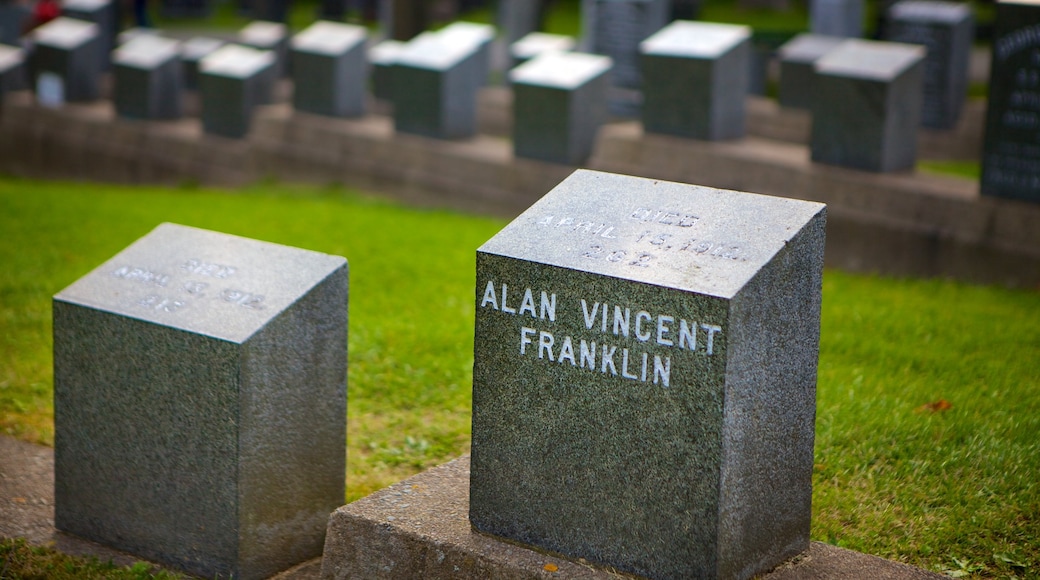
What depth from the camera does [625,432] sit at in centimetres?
351

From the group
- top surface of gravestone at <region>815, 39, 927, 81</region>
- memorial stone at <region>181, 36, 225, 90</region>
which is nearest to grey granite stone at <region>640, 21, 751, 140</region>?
top surface of gravestone at <region>815, 39, 927, 81</region>

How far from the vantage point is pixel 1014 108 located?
8367 millimetres

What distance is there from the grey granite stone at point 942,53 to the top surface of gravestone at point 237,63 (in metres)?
6.91

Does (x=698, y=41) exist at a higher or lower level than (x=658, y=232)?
lower

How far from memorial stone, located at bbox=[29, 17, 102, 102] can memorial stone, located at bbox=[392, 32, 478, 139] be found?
5286 millimetres

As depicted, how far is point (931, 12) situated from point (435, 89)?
221 inches

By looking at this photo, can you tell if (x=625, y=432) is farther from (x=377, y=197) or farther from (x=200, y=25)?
(x=200, y=25)

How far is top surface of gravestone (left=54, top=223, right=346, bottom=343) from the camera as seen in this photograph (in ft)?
13.6

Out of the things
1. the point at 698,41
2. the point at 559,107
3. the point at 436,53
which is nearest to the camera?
the point at 698,41

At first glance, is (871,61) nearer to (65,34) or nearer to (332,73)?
(332,73)

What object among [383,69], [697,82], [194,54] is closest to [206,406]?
[697,82]

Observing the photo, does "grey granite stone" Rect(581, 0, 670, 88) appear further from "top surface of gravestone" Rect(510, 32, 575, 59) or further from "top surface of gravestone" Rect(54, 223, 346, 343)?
"top surface of gravestone" Rect(54, 223, 346, 343)

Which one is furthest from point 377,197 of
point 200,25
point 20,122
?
point 200,25

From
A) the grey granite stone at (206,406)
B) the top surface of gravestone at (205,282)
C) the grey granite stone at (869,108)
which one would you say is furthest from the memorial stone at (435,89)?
the grey granite stone at (206,406)
